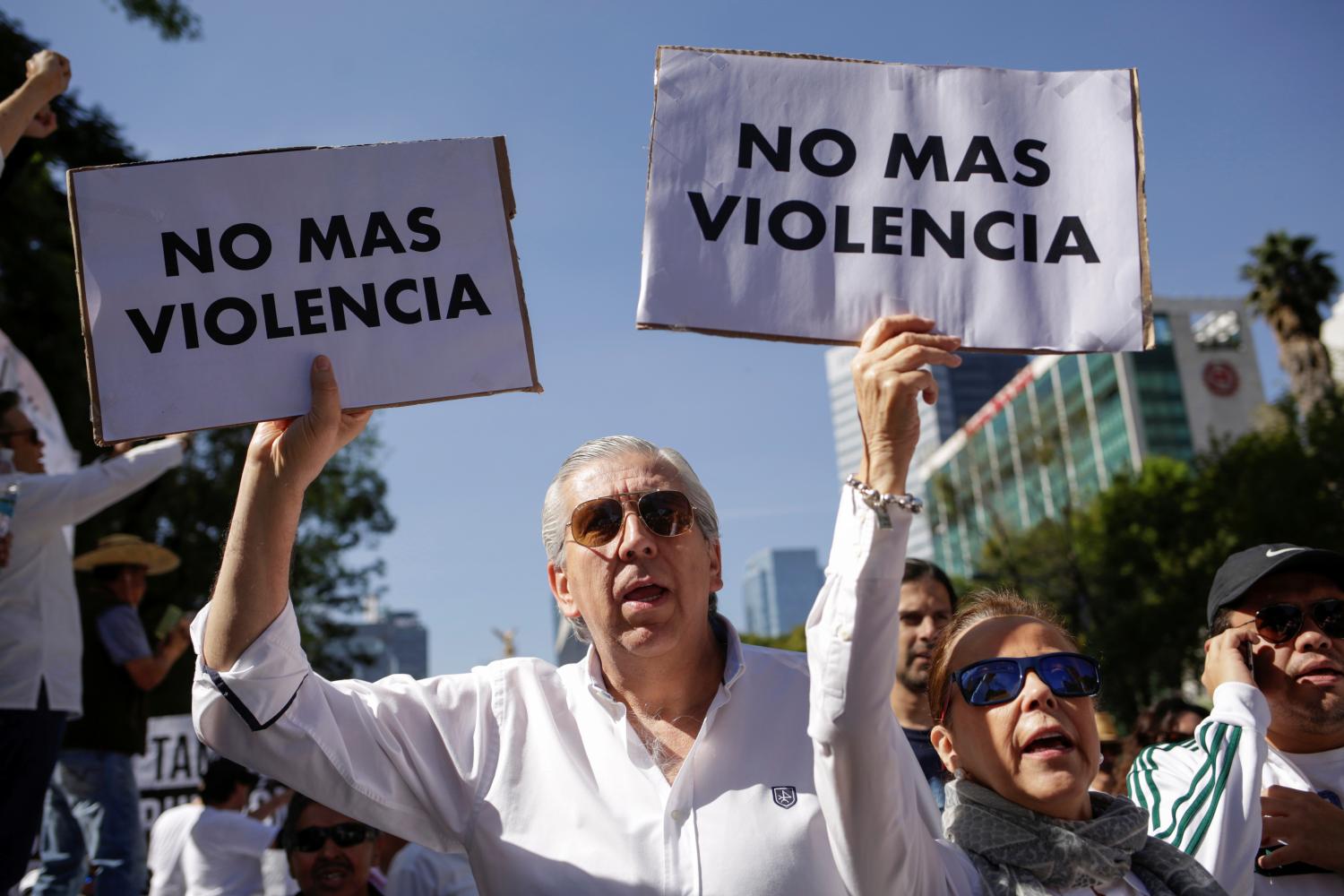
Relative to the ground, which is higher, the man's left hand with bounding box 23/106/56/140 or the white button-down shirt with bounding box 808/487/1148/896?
the man's left hand with bounding box 23/106/56/140

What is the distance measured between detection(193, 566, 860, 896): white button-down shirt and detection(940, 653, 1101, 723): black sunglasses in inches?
15.6

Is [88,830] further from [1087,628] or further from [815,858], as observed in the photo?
[1087,628]

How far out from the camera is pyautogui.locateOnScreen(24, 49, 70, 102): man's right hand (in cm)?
412

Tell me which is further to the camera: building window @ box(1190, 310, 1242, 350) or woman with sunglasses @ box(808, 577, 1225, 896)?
building window @ box(1190, 310, 1242, 350)

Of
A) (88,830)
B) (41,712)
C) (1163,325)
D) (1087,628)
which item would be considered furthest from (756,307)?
(1163,325)

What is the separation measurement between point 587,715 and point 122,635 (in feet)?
13.1

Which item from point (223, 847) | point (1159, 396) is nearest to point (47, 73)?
point (223, 847)

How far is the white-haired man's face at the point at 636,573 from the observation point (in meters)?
2.78

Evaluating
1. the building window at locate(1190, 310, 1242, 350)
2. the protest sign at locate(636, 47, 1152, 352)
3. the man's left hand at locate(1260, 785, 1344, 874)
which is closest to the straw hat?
the protest sign at locate(636, 47, 1152, 352)

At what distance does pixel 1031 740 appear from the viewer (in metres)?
2.46

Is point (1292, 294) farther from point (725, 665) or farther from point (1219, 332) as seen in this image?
point (1219, 332)

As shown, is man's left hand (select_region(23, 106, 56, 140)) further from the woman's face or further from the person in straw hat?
the woman's face

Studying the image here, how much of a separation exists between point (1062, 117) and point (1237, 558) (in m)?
1.46

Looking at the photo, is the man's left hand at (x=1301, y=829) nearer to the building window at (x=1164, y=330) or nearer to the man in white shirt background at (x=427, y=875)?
the man in white shirt background at (x=427, y=875)
